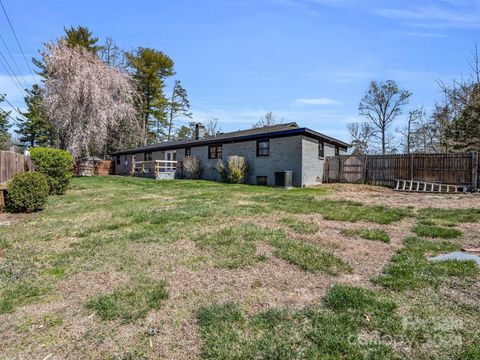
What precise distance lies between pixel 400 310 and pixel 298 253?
1.53 meters

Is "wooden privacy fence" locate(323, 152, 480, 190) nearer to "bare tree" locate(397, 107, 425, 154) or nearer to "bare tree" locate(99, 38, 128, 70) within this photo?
"bare tree" locate(397, 107, 425, 154)

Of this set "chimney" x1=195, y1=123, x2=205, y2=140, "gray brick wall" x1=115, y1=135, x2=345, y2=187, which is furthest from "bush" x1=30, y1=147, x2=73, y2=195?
"chimney" x1=195, y1=123, x2=205, y2=140

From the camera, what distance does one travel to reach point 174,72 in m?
37.8

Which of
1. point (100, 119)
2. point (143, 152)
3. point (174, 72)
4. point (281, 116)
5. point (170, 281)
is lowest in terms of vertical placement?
point (170, 281)

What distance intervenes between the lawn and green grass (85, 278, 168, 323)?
0.04 feet

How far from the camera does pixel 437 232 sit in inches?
186

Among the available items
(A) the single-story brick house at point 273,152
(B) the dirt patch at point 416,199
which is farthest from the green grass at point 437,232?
(A) the single-story brick house at point 273,152

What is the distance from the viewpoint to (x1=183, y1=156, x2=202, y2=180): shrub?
20016mm

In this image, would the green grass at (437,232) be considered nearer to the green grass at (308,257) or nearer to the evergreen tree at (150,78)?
the green grass at (308,257)

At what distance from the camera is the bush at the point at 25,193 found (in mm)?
7188

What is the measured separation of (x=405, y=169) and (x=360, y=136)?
2247 centimetres

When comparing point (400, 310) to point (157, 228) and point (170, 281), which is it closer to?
point (170, 281)

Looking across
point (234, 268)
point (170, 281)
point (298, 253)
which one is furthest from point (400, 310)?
point (170, 281)

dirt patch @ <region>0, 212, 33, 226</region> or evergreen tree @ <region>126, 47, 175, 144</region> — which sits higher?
evergreen tree @ <region>126, 47, 175, 144</region>
